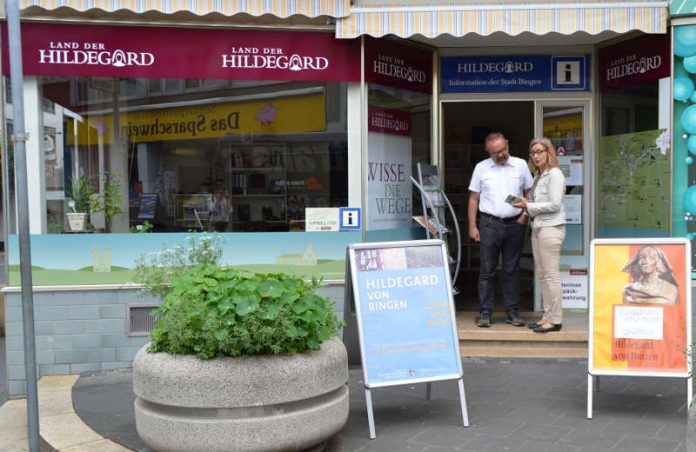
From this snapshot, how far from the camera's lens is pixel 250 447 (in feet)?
13.5

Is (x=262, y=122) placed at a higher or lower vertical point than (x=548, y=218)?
higher

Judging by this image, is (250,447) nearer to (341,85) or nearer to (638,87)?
(341,85)

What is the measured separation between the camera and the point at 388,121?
735cm

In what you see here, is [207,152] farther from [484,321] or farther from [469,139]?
[469,139]

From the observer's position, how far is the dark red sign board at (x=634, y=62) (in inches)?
272

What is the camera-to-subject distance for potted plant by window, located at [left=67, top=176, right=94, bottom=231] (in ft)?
22.0

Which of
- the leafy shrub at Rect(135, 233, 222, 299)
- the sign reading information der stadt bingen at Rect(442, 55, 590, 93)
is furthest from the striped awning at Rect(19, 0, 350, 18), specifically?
the leafy shrub at Rect(135, 233, 222, 299)

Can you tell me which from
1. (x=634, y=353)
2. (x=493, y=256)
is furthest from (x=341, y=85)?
(x=634, y=353)

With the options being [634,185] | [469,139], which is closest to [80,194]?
[634,185]

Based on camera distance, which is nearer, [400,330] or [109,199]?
[400,330]

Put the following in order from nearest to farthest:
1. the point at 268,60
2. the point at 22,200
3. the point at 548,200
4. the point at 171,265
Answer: the point at 22,200 → the point at 171,265 → the point at 548,200 → the point at 268,60

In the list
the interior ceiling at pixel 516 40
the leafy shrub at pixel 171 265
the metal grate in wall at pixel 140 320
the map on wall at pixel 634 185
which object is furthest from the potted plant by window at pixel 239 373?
the map on wall at pixel 634 185

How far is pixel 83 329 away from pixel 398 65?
370 centimetres

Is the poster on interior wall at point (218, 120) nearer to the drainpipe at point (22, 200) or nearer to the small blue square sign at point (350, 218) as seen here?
the small blue square sign at point (350, 218)
